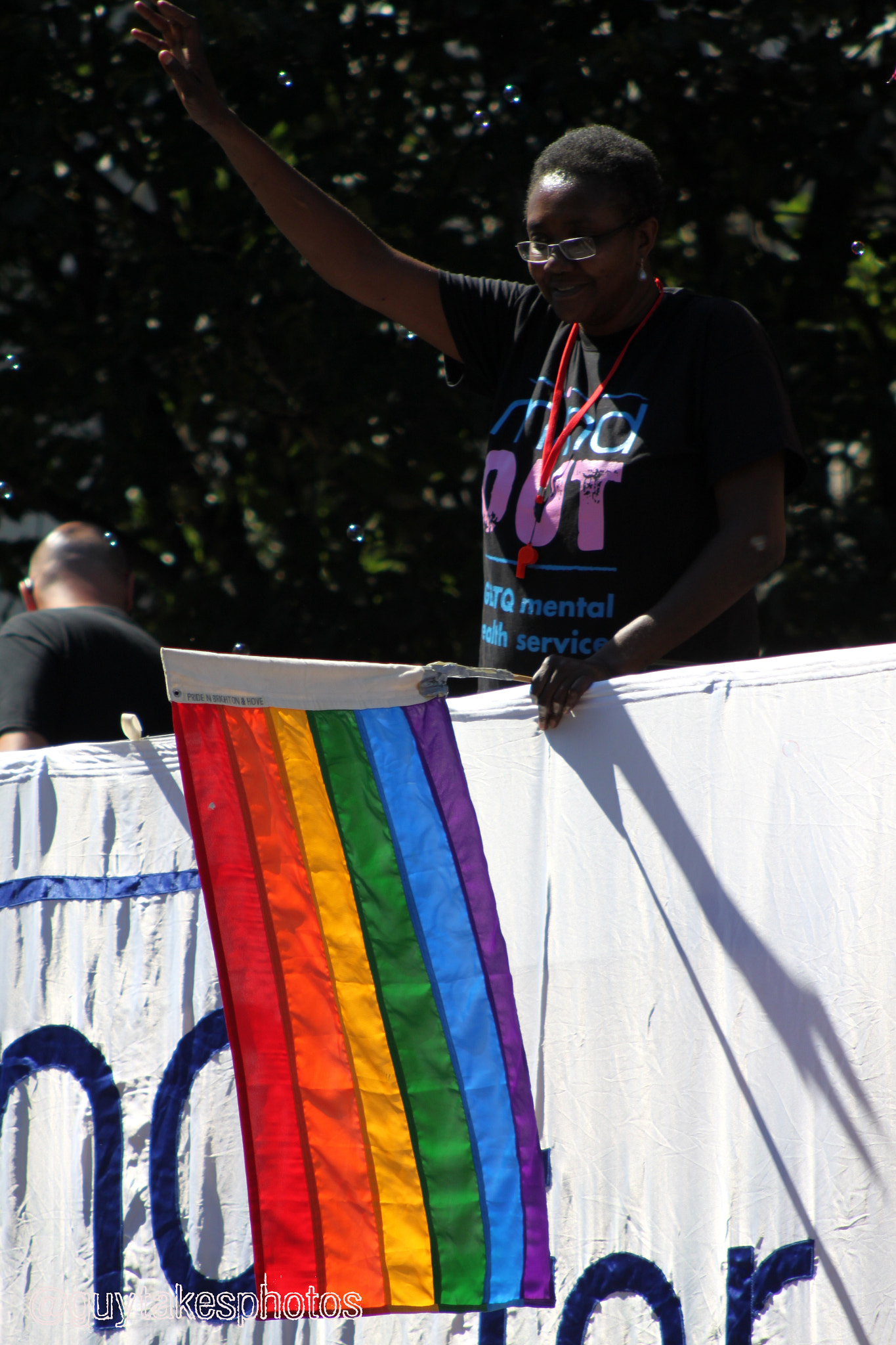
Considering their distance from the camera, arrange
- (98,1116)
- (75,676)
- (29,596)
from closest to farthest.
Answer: (98,1116), (75,676), (29,596)

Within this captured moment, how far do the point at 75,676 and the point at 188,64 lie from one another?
4.55 ft

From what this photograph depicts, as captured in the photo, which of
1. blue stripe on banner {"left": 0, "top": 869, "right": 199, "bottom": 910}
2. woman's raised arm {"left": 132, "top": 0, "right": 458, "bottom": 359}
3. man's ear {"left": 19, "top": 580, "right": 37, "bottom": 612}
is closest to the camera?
blue stripe on banner {"left": 0, "top": 869, "right": 199, "bottom": 910}

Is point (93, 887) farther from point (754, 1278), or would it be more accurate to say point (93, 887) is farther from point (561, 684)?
point (754, 1278)

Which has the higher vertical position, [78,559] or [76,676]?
[78,559]

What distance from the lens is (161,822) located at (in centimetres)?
259

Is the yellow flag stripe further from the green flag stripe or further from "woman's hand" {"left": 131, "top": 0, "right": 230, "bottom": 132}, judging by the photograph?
"woman's hand" {"left": 131, "top": 0, "right": 230, "bottom": 132}

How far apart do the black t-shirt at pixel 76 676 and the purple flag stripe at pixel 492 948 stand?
131cm

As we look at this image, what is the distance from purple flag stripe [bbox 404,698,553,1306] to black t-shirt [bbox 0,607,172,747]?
4.31 ft

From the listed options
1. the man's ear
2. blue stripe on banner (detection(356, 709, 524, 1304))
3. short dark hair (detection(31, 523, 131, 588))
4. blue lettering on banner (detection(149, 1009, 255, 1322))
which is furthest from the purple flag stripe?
the man's ear

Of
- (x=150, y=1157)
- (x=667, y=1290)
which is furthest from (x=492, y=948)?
(x=150, y=1157)

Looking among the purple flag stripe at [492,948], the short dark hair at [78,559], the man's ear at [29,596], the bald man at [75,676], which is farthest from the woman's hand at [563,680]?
the man's ear at [29,596]

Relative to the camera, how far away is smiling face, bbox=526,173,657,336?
233 centimetres

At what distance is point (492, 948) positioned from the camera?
2.07m

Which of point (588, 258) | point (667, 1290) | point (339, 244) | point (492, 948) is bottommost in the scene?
point (667, 1290)
